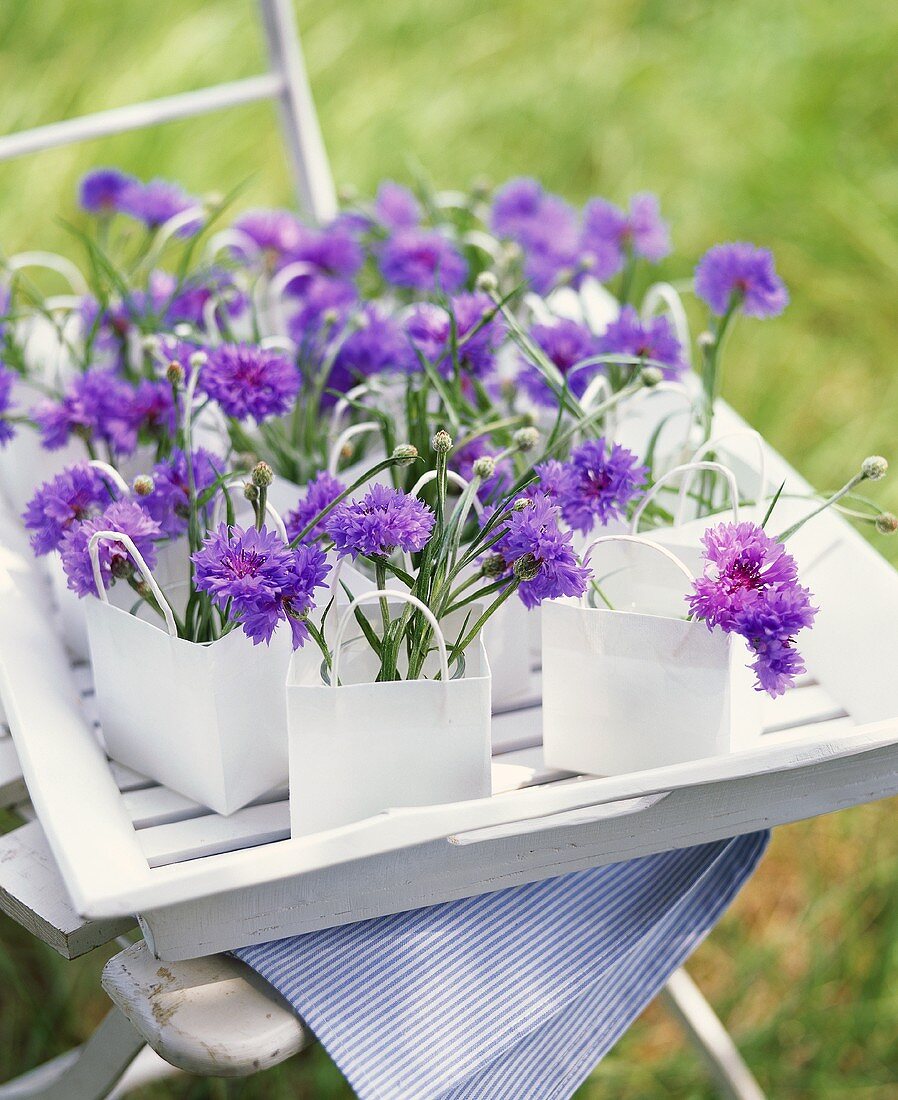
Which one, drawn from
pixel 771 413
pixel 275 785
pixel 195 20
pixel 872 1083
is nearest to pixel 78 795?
pixel 275 785

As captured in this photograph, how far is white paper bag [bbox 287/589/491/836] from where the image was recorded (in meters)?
0.79

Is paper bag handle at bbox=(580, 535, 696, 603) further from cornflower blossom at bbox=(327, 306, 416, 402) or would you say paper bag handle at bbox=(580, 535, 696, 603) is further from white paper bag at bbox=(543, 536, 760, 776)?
cornflower blossom at bbox=(327, 306, 416, 402)

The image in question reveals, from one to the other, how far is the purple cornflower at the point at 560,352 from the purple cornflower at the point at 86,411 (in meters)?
0.34

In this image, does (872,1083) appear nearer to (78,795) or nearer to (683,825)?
(683,825)

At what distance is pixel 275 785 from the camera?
2.98 feet

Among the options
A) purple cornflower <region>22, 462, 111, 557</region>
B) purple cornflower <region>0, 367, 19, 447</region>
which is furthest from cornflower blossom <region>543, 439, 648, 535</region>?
purple cornflower <region>0, 367, 19, 447</region>

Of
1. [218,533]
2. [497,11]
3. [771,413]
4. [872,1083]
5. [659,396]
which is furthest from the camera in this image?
[497,11]

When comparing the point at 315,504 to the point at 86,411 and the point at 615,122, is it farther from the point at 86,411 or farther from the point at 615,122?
the point at 615,122

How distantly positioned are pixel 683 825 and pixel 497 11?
8.66 ft

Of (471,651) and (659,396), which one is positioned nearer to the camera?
(471,651)

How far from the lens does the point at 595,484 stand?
90cm

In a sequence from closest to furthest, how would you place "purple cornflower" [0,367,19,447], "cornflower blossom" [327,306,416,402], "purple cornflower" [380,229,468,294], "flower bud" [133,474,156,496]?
1. "flower bud" [133,474,156,496]
2. "purple cornflower" [0,367,19,447]
3. "cornflower blossom" [327,306,416,402]
4. "purple cornflower" [380,229,468,294]

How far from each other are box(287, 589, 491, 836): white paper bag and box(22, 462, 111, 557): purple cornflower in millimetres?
205

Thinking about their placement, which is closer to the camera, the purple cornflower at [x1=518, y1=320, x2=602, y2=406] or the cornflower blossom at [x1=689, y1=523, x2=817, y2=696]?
the cornflower blossom at [x1=689, y1=523, x2=817, y2=696]
